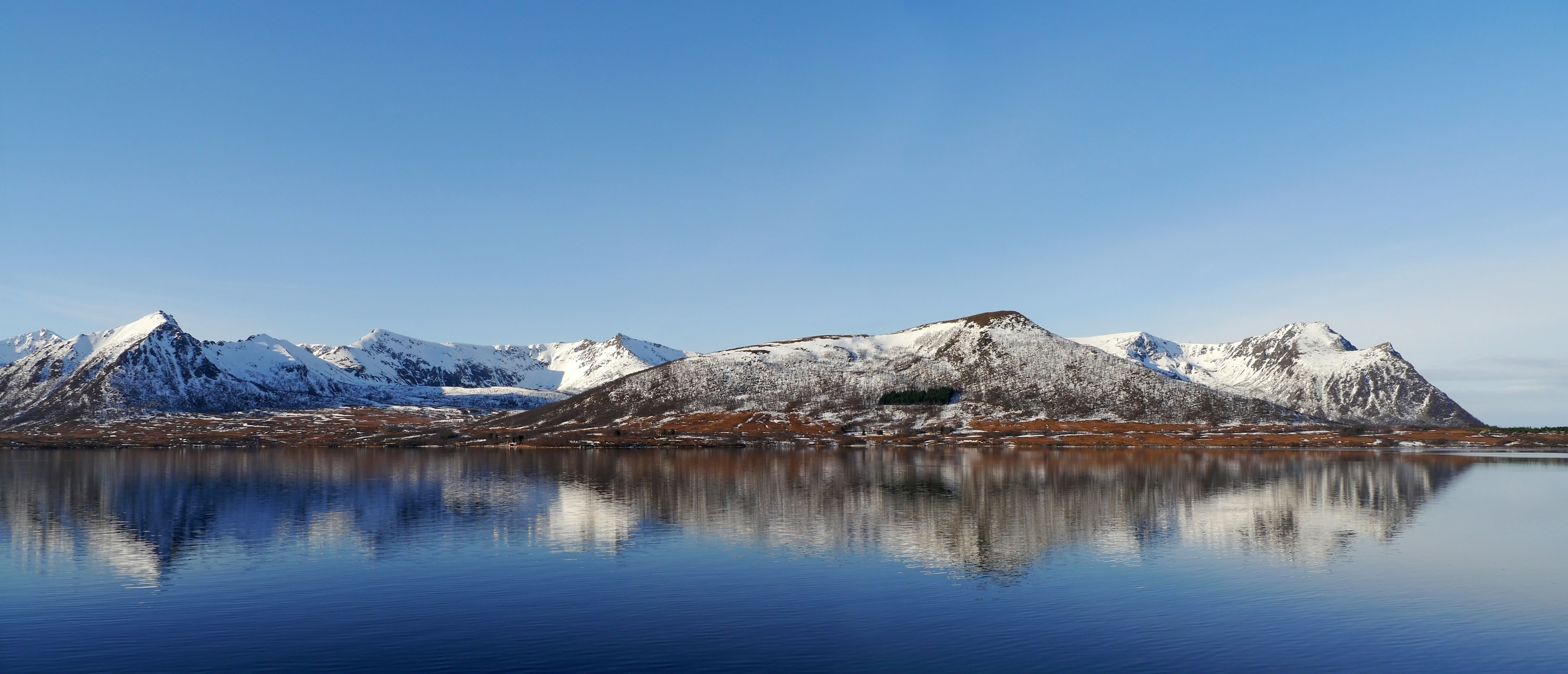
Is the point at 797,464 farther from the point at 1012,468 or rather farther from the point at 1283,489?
the point at 1283,489

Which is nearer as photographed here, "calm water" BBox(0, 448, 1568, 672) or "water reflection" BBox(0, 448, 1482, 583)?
"calm water" BBox(0, 448, 1568, 672)

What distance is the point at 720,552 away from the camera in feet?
184

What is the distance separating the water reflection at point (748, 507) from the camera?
A: 59469 mm

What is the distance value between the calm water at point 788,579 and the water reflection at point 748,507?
593 mm

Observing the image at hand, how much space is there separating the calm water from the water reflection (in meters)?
0.59

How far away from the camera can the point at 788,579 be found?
158ft

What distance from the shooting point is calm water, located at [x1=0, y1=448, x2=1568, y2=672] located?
33.8m

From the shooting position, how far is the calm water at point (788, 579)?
33.8m

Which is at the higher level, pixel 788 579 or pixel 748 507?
pixel 788 579

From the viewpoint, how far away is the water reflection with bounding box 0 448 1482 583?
195 feet

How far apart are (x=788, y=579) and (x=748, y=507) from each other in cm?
3384

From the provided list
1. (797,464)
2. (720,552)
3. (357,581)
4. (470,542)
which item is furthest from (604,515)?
(797,464)

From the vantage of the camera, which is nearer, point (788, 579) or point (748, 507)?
point (788, 579)

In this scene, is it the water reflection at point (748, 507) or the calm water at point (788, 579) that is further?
the water reflection at point (748, 507)
